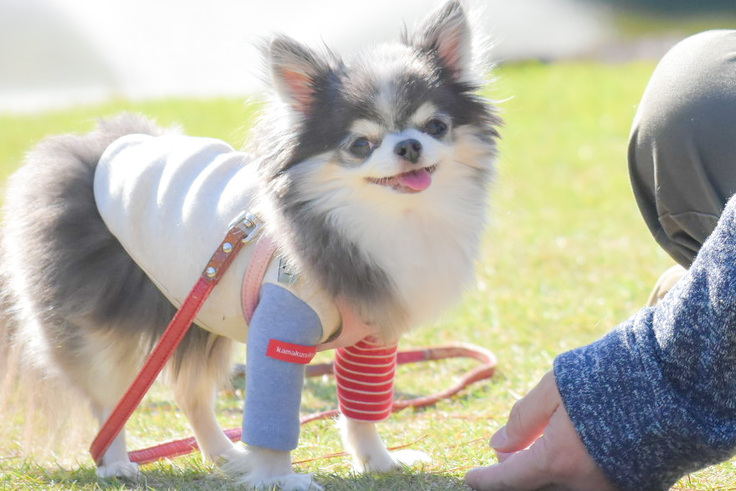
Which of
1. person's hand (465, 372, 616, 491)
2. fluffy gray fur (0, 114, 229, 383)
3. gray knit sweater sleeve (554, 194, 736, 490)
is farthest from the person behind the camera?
fluffy gray fur (0, 114, 229, 383)

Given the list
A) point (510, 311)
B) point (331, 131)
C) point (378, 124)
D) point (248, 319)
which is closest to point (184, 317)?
point (248, 319)

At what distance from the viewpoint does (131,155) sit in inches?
115

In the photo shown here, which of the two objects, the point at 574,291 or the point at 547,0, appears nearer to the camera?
the point at 574,291

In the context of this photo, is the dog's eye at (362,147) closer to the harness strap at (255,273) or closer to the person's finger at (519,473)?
the harness strap at (255,273)

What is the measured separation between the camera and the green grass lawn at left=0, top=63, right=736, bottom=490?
9.16 feet

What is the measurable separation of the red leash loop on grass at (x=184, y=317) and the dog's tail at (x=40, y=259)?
34cm

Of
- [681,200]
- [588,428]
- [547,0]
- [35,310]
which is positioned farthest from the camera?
[547,0]

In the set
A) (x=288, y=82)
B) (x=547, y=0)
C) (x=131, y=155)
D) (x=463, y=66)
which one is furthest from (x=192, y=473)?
(x=547, y=0)

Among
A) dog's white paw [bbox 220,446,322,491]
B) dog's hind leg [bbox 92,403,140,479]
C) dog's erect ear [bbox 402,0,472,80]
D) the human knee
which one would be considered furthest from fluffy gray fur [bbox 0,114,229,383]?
the human knee

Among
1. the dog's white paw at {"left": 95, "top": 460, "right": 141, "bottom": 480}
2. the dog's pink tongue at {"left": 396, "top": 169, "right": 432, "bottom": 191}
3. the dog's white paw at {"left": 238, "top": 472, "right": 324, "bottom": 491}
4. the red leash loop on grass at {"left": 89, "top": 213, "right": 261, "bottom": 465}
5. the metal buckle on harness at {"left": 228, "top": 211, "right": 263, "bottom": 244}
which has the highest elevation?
the dog's pink tongue at {"left": 396, "top": 169, "right": 432, "bottom": 191}

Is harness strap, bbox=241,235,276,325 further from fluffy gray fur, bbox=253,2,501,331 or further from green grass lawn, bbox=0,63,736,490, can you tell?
green grass lawn, bbox=0,63,736,490

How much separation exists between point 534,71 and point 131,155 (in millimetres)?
12103

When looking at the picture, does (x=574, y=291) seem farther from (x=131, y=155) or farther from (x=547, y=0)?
(x=547, y=0)

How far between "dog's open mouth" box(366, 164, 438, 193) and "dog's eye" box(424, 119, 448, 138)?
0.38 ft
